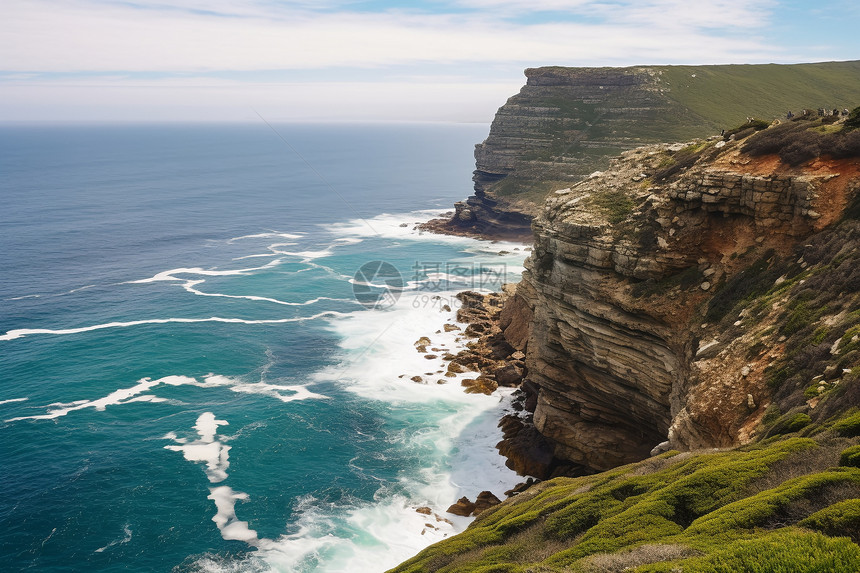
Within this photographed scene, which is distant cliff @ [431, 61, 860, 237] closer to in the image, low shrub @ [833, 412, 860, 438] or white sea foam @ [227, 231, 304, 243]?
white sea foam @ [227, 231, 304, 243]

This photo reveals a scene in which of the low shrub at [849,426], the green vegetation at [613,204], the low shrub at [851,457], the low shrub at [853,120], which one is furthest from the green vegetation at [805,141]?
the low shrub at [851,457]

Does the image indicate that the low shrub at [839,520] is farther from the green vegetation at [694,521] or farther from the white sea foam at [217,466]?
the white sea foam at [217,466]

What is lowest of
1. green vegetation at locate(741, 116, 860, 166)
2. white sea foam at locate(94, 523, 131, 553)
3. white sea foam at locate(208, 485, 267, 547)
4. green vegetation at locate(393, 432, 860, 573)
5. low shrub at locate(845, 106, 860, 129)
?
white sea foam at locate(94, 523, 131, 553)

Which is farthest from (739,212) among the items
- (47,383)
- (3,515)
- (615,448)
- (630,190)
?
(47,383)

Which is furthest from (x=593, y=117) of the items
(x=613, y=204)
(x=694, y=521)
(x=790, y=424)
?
(x=694, y=521)

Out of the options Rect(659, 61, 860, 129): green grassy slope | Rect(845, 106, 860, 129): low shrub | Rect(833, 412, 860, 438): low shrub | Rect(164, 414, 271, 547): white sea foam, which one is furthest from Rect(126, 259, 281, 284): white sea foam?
Rect(659, 61, 860, 129): green grassy slope

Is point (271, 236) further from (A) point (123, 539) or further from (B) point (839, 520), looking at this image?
(B) point (839, 520)
